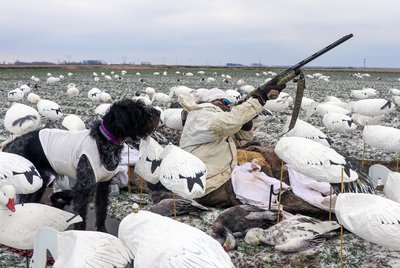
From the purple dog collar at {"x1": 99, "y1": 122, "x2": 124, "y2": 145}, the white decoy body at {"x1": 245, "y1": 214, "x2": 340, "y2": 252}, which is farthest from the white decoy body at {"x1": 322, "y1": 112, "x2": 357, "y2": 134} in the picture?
the purple dog collar at {"x1": 99, "y1": 122, "x2": 124, "y2": 145}

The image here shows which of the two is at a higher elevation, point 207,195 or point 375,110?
point 375,110

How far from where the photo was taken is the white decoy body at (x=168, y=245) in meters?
2.43

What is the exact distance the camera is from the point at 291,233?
420 centimetres

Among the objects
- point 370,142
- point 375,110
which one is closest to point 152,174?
point 370,142

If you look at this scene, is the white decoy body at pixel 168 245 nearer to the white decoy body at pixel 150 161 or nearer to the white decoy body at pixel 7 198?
the white decoy body at pixel 7 198

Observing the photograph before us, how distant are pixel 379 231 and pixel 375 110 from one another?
6.05 metres

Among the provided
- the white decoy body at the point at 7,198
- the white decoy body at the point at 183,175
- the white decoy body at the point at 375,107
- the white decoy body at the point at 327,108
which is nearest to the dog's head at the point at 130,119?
the white decoy body at the point at 183,175

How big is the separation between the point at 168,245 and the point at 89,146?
6.50 feet

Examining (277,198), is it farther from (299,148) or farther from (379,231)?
(379,231)

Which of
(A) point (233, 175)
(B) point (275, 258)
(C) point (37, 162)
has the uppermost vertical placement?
(C) point (37, 162)

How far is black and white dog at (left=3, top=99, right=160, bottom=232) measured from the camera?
13.4 feet

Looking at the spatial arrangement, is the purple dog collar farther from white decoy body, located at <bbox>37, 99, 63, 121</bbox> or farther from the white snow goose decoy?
white decoy body, located at <bbox>37, 99, 63, 121</bbox>

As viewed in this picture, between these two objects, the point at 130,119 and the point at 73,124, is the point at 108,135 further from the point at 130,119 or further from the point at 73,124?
the point at 73,124

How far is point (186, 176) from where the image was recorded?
160 inches
